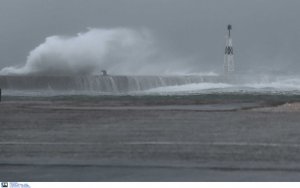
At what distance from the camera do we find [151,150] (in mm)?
12172

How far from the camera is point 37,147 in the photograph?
1284 centimetres

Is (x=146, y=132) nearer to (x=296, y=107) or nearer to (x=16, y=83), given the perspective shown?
(x=296, y=107)

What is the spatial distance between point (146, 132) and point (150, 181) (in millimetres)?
7511

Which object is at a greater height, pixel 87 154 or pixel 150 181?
pixel 87 154

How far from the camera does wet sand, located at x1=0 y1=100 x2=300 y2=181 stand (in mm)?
9274

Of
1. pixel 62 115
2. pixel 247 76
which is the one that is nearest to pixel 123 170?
pixel 62 115

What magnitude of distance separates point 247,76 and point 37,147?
274ft

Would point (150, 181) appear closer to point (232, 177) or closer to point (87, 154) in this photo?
point (232, 177)

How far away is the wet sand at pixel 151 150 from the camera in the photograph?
9.27 m

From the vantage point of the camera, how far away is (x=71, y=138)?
48.3ft

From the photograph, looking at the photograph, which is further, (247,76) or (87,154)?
(247,76)
